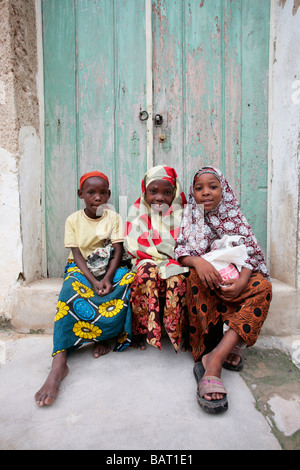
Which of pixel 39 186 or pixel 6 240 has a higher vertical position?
pixel 39 186

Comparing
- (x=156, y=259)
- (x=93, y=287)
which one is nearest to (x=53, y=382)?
(x=93, y=287)

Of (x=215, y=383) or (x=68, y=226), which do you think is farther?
(x=68, y=226)

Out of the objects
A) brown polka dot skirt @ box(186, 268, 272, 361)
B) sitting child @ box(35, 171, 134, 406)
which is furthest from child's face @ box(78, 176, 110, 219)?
brown polka dot skirt @ box(186, 268, 272, 361)

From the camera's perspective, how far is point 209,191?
1779 millimetres

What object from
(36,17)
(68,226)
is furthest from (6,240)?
(36,17)

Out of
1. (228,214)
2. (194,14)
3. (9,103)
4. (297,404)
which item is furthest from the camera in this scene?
(194,14)

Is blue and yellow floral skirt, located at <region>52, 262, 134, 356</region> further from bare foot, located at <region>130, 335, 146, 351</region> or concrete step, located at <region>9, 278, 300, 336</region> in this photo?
concrete step, located at <region>9, 278, 300, 336</region>

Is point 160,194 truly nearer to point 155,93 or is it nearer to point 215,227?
point 215,227

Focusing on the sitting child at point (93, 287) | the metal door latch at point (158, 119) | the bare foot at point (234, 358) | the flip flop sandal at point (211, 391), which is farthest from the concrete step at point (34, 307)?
the metal door latch at point (158, 119)

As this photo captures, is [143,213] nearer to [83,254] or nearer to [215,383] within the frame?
[83,254]

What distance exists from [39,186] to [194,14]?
179 centimetres

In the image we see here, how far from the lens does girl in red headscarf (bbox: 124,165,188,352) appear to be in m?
1.67

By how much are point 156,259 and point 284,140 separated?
4.19ft

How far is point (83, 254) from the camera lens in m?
2.06
